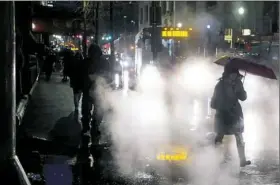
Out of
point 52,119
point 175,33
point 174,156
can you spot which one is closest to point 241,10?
point 175,33

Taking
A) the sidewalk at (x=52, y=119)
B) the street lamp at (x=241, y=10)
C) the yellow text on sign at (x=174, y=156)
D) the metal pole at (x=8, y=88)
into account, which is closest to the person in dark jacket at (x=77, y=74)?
the sidewalk at (x=52, y=119)

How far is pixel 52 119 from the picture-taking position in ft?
43.2

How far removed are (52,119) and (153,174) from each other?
240 inches

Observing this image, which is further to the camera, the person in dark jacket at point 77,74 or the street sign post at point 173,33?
the street sign post at point 173,33

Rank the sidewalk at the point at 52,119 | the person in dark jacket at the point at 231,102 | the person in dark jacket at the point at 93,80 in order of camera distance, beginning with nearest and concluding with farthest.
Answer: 1. the person in dark jacket at the point at 231,102
2. the person in dark jacket at the point at 93,80
3. the sidewalk at the point at 52,119

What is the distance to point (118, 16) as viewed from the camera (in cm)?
6756

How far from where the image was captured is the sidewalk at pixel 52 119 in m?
10.7

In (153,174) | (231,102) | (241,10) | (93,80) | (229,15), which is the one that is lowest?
(153,174)

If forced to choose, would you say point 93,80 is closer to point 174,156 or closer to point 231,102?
point 174,156

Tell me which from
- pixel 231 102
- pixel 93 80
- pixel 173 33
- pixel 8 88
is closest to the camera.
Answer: pixel 8 88

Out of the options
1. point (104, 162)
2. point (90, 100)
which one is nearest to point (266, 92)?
point (90, 100)

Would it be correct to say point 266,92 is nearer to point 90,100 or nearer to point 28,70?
point 28,70

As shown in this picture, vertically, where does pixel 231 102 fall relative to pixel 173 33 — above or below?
below

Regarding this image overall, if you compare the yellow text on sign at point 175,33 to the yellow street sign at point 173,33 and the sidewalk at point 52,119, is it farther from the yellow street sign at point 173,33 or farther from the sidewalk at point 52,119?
the sidewalk at point 52,119
